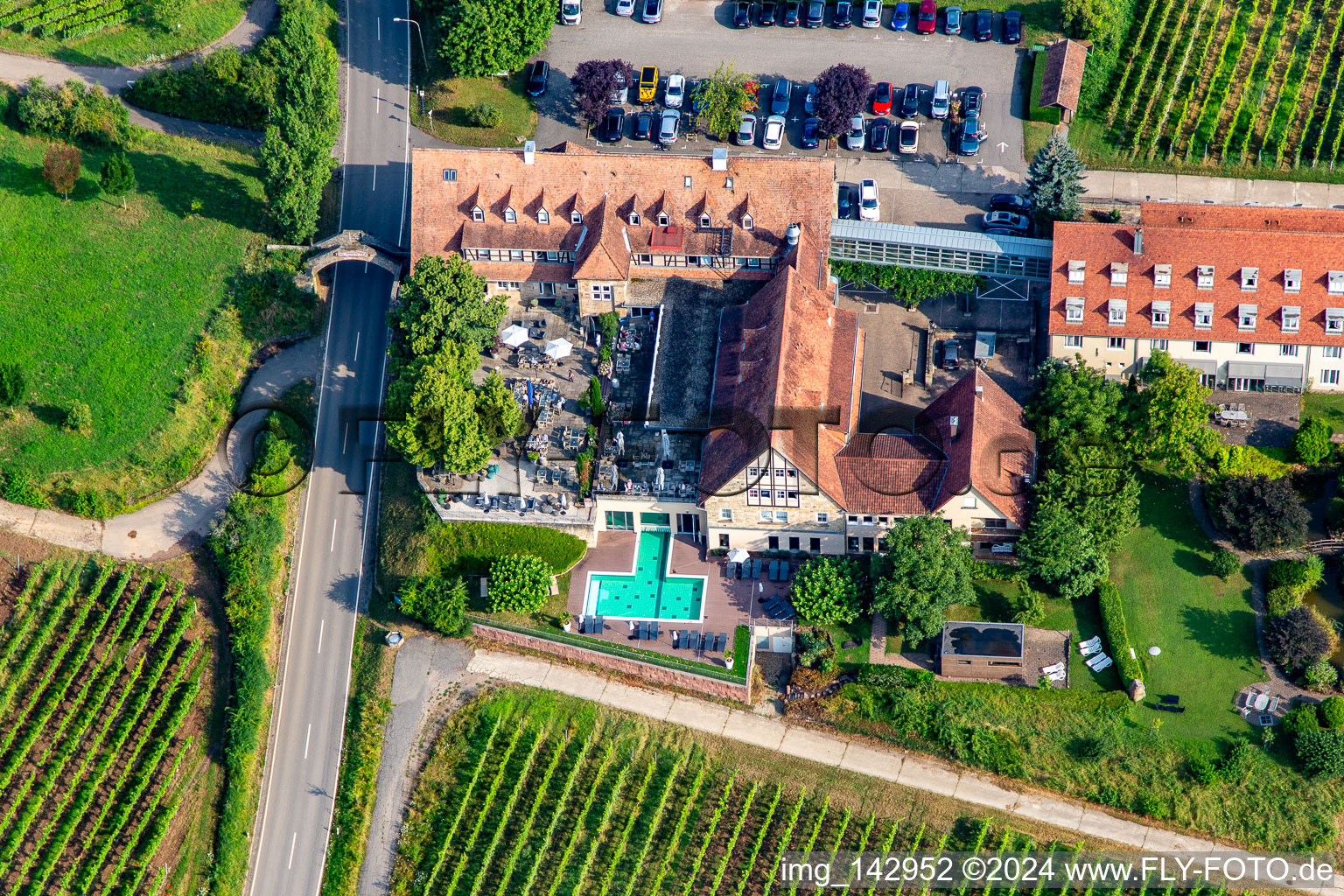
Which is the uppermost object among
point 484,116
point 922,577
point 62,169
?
point 484,116

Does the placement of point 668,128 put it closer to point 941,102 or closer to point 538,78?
point 538,78

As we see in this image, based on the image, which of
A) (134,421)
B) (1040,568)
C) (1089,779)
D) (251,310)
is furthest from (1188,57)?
(134,421)

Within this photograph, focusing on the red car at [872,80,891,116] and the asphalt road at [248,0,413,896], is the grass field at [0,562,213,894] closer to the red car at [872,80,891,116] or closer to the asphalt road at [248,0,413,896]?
the asphalt road at [248,0,413,896]

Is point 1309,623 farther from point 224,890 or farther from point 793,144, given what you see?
point 224,890

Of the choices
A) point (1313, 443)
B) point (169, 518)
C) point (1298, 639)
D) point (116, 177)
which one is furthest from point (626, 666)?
point (116, 177)

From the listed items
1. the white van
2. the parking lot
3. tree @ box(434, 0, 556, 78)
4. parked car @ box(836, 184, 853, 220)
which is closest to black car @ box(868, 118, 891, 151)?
the parking lot
